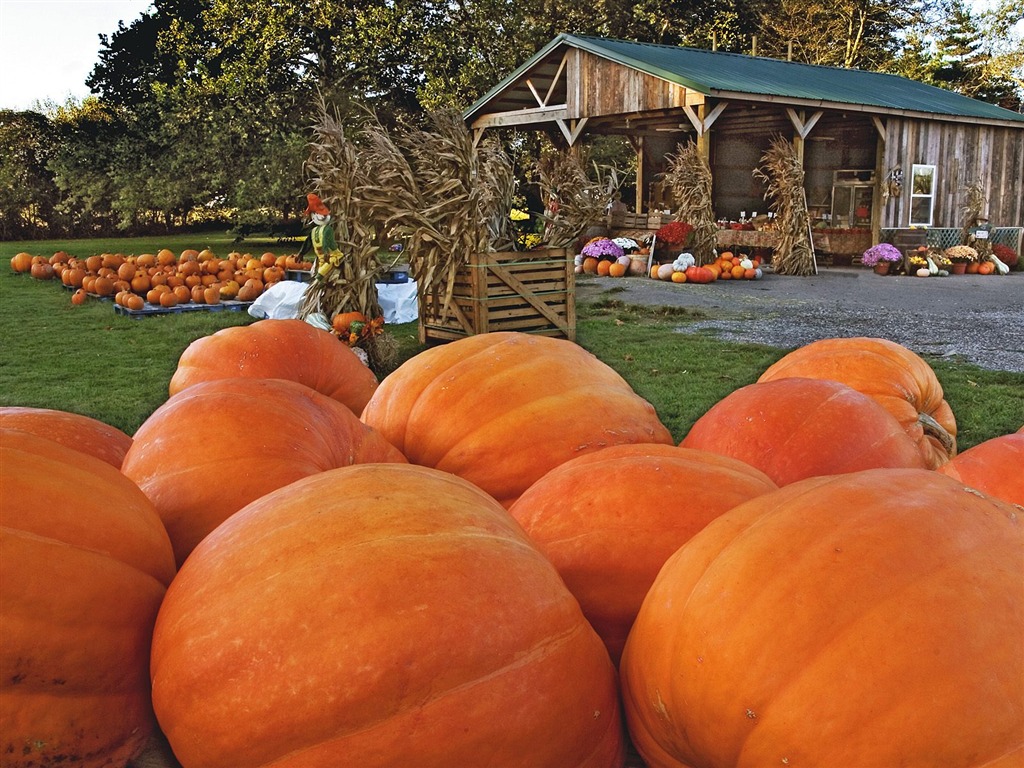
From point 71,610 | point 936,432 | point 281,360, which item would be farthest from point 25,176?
point 71,610

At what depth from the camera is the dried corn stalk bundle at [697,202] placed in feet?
56.9

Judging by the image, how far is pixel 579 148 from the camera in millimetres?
21688

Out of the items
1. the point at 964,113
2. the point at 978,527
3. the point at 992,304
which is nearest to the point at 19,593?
the point at 978,527

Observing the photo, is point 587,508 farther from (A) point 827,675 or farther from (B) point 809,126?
(B) point 809,126

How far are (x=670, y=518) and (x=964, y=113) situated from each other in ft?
79.4

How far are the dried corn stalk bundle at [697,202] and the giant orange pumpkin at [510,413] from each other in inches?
619

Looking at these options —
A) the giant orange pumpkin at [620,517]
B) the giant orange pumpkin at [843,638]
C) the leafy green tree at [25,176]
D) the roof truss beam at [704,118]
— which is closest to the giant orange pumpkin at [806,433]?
the giant orange pumpkin at [620,517]

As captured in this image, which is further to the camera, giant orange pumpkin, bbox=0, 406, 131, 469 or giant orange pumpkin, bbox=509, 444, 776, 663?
giant orange pumpkin, bbox=0, 406, 131, 469

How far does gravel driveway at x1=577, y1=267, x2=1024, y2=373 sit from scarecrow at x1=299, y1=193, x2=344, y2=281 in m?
4.18

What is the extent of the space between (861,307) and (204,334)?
348 inches

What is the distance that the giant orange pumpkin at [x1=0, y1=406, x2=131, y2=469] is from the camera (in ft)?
6.07

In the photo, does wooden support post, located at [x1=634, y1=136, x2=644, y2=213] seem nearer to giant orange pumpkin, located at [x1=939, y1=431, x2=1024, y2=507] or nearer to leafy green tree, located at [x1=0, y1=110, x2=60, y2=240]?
leafy green tree, located at [x1=0, y1=110, x2=60, y2=240]

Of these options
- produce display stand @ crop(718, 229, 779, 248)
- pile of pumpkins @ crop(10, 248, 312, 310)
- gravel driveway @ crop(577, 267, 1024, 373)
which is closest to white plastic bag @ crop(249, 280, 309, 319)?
pile of pumpkins @ crop(10, 248, 312, 310)

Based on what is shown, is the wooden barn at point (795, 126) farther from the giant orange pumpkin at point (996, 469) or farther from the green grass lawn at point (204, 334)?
the giant orange pumpkin at point (996, 469)
